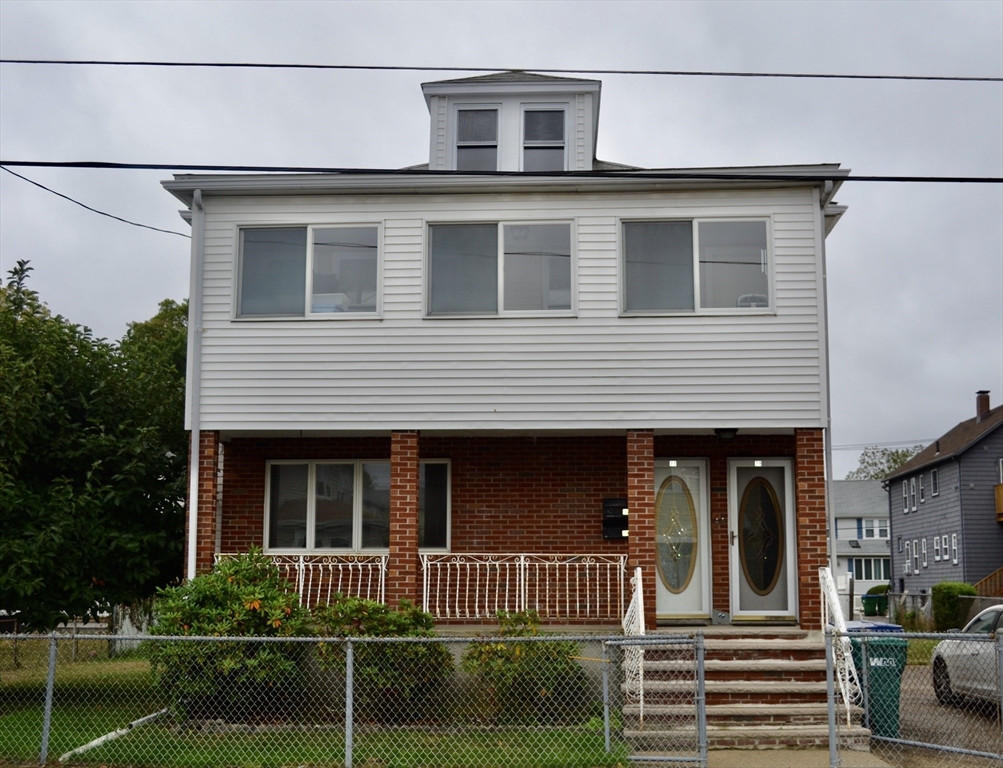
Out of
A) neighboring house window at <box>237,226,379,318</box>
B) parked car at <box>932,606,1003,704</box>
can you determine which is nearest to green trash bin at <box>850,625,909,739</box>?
parked car at <box>932,606,1003,704</box>

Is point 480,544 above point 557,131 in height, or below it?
below

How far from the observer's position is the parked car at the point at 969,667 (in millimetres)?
13672

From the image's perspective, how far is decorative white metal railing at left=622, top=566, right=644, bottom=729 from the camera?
11500mm

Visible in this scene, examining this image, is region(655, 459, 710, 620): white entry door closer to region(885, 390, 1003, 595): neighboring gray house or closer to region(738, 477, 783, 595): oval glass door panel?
region(738, 477, 783, 595): oval glass door panel

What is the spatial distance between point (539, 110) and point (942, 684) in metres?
9.44

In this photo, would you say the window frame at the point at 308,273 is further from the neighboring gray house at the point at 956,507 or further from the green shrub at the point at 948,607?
the neighboring gray house at the point at 956,507

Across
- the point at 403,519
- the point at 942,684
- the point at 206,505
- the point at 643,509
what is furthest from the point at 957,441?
the point at 206,505

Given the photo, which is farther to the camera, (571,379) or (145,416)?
(145,416)

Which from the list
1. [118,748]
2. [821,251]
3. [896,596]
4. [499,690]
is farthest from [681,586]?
[896,596]

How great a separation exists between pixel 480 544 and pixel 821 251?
18.6ft

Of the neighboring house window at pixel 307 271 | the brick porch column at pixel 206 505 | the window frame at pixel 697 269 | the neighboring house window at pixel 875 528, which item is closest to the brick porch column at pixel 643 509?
the window frame at pixel 697 269

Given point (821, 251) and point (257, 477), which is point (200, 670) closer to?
point (257, 477)

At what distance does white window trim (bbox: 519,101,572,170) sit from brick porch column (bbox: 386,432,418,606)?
15.0 ft

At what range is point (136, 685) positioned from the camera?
633 inches
